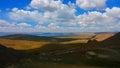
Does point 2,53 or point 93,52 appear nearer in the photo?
point 93,52

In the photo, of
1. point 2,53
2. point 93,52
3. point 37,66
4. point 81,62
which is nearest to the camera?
point 37,66

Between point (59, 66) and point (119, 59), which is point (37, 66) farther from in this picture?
point (119, 59)

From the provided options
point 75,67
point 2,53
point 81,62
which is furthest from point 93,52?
point 2,53

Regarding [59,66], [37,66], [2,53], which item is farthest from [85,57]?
[2,53]

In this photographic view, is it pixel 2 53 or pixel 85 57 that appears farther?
pixel 2 53

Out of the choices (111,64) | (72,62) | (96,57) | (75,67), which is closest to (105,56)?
(96,57)

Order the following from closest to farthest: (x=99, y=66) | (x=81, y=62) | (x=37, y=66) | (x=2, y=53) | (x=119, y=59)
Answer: (x=37, y=66)
(x=99, y=66)
(x=81, y=62)
(x=119, y=59)
(x=2, y=53)

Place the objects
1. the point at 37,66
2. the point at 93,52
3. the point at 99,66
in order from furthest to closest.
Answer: the point at 93,52 → the point at 99,66 → the point at 37,66

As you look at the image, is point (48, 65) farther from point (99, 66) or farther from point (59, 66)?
point (99, 66)

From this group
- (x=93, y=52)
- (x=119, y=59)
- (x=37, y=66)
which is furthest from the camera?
(x=93, y=52)
